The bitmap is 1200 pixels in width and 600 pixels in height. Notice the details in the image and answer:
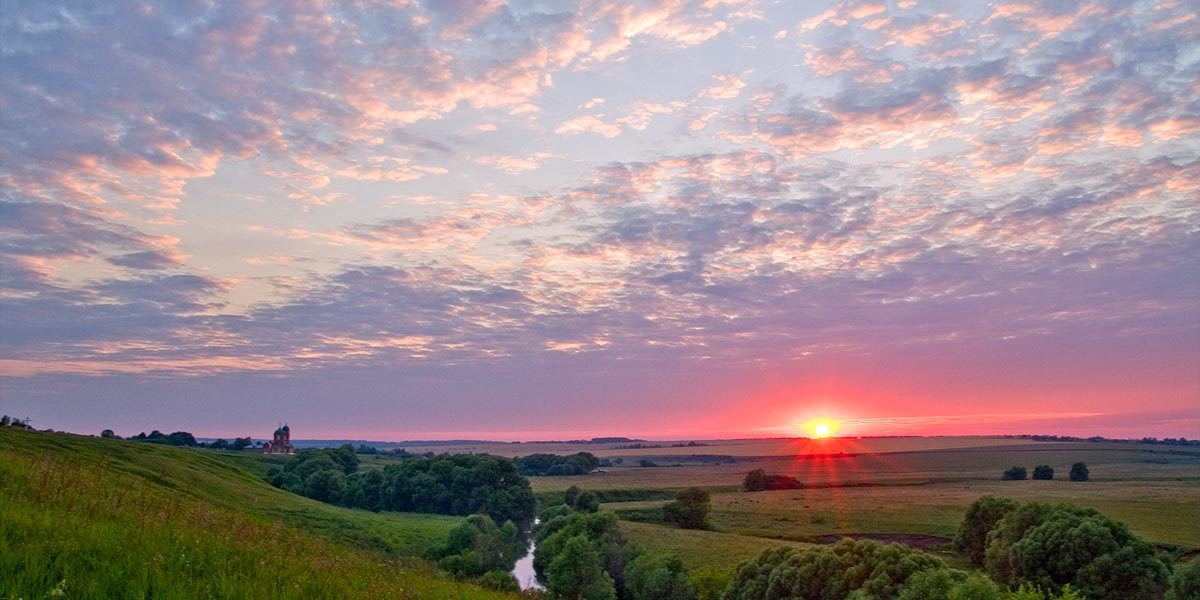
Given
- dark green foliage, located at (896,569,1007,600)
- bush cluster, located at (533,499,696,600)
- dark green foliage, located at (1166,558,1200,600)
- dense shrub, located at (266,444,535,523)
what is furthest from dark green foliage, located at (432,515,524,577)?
dark green foliage, located at (1166,558,1200,600)

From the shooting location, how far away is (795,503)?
6467 inches

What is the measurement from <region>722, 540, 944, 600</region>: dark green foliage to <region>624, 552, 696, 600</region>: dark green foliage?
11.2m

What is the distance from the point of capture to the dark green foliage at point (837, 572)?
152 ft

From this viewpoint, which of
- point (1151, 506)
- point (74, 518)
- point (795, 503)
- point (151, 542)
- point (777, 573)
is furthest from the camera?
point (795, 503)

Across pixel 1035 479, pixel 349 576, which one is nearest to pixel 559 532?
pixel 349 576

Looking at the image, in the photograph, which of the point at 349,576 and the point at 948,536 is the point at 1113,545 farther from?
the point at 349,576

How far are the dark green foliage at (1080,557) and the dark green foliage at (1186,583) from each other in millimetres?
7769

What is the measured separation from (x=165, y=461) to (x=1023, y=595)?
71.4 metres

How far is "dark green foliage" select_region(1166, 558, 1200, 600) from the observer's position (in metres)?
46.2

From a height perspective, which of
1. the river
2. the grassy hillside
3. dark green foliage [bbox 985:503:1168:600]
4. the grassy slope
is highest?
the grassy hillside

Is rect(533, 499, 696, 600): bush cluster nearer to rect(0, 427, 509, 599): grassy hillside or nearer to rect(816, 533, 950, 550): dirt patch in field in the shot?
rect(816, 533, 950, 550): dirt patch in field

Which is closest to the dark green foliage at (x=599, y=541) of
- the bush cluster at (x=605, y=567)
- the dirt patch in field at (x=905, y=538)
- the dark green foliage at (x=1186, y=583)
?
the bush cluster at (x=605, y=567)

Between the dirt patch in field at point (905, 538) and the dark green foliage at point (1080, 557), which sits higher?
the dark green foliage at point (1080, 557)

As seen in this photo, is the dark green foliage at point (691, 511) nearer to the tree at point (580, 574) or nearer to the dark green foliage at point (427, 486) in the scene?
the dark green foliage at point (427, 486)
